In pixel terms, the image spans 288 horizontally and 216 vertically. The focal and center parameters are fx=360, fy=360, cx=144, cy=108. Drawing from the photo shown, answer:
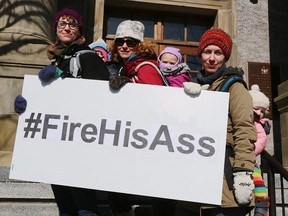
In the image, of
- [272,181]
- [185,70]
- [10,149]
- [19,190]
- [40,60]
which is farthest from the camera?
[40,60]

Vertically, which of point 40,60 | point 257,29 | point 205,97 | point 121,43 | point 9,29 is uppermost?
point 257,29

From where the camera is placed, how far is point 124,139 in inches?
93.7

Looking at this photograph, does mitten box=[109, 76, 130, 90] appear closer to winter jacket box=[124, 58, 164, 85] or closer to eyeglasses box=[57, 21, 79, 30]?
winter jacket box=[124, 58, 164, 85]

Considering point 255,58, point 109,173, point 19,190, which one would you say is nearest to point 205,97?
point 109,173

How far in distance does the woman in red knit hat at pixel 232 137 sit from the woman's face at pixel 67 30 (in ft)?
2.94

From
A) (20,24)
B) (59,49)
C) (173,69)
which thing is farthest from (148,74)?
A: (20,24)

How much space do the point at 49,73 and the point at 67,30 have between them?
33 cm

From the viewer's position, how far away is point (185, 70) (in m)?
2.73

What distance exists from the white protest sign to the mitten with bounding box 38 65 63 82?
0.05 m

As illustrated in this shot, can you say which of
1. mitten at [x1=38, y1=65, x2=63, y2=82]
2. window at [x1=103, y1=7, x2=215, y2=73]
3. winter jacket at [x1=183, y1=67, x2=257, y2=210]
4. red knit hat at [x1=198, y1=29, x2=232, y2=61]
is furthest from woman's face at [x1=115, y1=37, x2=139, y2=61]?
window at [x1=103, y1=7, x2=215, y2=73]

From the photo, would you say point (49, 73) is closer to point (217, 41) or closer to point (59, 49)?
point (59, 49)

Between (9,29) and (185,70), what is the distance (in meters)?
3.51

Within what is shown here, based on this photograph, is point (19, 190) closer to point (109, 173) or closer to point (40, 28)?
point (109, 173)

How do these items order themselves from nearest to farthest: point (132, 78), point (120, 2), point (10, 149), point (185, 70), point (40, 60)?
point (132, 78), point (185, 70), point (10, 149), point (40, 60), point (120, 2)
